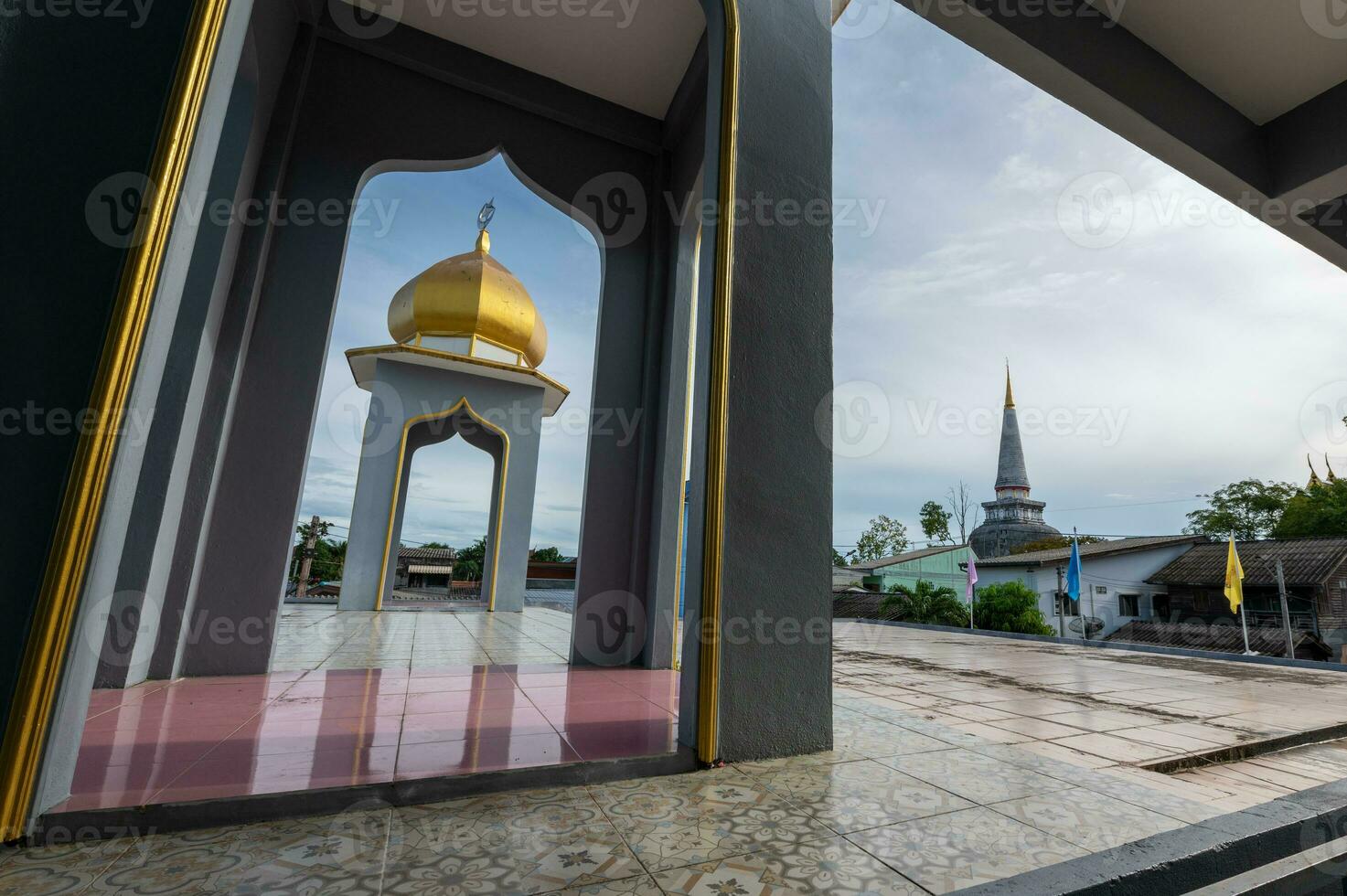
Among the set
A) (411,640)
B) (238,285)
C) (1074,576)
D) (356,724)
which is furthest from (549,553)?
(356,724)

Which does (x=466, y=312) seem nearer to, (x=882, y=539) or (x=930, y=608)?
(x=930, y=608)

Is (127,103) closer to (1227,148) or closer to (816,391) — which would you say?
(816,391)

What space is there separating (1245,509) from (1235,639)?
60.2 ft

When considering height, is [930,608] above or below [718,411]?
below

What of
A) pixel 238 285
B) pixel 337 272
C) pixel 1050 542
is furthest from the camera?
pixel 1050 542

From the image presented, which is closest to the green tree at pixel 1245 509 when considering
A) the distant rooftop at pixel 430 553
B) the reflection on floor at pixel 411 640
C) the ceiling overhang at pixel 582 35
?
the distant rooftop at pixel 430 553

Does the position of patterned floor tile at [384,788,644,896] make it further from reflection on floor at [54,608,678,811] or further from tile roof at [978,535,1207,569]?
tile roof at [978,535,1207,569]

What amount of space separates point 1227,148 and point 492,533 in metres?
8.03

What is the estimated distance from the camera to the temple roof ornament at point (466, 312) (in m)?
8.25

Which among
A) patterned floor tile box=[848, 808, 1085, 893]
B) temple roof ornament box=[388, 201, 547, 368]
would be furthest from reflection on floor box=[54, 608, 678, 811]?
temple roof ornament box=[388, 201, 547, 368]

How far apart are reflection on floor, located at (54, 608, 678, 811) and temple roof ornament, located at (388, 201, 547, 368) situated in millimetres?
5107

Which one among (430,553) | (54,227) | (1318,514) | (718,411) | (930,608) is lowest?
(930,608)

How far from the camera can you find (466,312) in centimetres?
823

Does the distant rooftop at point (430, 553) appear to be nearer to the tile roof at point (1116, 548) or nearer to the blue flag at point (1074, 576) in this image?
the blue flag at point (1074, 576)
